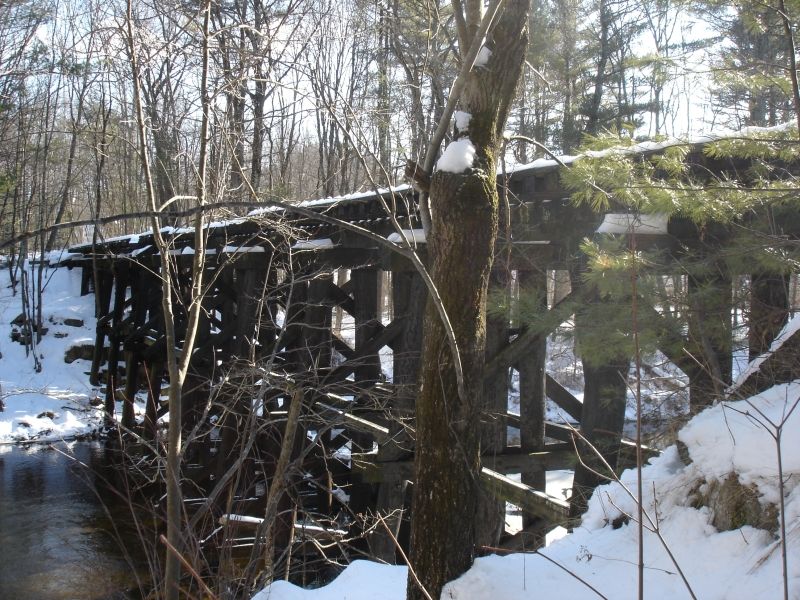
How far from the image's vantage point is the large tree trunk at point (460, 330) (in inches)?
113

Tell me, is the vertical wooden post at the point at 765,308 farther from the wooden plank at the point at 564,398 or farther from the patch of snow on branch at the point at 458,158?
the wooden plank at the point at 564,398

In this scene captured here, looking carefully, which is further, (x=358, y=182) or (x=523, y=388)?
(x=358, y=182)

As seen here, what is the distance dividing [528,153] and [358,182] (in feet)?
25.8

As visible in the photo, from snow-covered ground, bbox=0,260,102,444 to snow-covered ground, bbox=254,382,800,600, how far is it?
25.0ft

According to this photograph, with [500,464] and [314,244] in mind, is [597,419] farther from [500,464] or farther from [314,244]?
[314,244]

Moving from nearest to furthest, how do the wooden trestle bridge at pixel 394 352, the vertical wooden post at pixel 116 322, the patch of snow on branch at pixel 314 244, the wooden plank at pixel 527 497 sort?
the wooden trestle bridge at pixel 394 352 < the wooden plank at pixel 527 497 < the patch of snow on branch at pixel 314 244 < the vertical wooden post at pixel 116 322

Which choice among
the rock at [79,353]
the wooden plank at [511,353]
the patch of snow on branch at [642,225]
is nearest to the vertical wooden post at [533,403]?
the wooden plank at [511,353]

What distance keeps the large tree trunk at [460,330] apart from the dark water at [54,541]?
2511 mm

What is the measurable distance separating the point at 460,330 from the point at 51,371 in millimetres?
12923

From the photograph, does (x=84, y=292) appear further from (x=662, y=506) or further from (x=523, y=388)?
(x=662, y=506)

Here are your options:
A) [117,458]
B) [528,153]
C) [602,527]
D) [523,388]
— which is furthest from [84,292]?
[602,527]

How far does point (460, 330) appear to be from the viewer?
288cm

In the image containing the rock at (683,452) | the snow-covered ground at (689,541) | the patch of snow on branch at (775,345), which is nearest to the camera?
the snow-covered ground at (689,541)

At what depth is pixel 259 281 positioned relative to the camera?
6.77 metres
